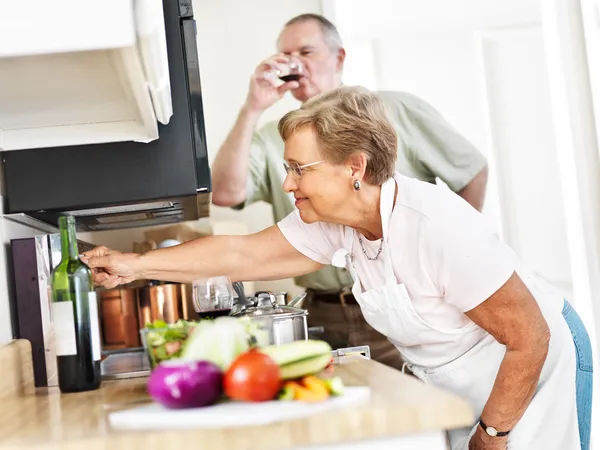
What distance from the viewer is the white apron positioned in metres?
1.71

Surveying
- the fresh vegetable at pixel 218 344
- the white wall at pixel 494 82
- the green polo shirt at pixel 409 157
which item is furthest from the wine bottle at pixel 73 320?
the white wall at pixel 494 82

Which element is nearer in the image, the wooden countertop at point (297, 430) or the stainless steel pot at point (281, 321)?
the wooden countertop at point (297, 430)

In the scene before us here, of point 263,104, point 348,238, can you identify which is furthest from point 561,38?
point 348,238

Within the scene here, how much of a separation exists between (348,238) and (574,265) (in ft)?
4.83

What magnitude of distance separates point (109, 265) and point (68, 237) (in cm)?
29

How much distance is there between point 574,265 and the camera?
306cm

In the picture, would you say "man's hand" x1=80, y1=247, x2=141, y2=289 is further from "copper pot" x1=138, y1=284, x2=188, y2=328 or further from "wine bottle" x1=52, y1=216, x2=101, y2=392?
"copper pot" x1=138, y1=284, x2=188, y2=328

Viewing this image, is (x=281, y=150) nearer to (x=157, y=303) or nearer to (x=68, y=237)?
(x=157, y=303)

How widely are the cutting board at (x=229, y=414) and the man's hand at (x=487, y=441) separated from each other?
75cm

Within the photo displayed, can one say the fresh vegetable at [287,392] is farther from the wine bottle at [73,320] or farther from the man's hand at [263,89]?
the man's hand at [263,89]

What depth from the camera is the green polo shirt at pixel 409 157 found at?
2963 millimetres

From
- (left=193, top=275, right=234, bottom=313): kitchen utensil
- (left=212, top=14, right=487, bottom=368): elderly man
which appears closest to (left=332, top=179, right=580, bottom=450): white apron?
(left=193, top=275, right=234, bottom=313): kitchen utensil

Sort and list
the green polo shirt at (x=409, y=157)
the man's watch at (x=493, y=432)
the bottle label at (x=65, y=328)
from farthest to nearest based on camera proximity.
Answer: the green polo shirt at (x=409, y=157) → the man's watch at (x=493, y=432) → the bottle label at (x=65, y=328)

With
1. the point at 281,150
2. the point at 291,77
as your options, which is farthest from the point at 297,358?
the point at 281,150
